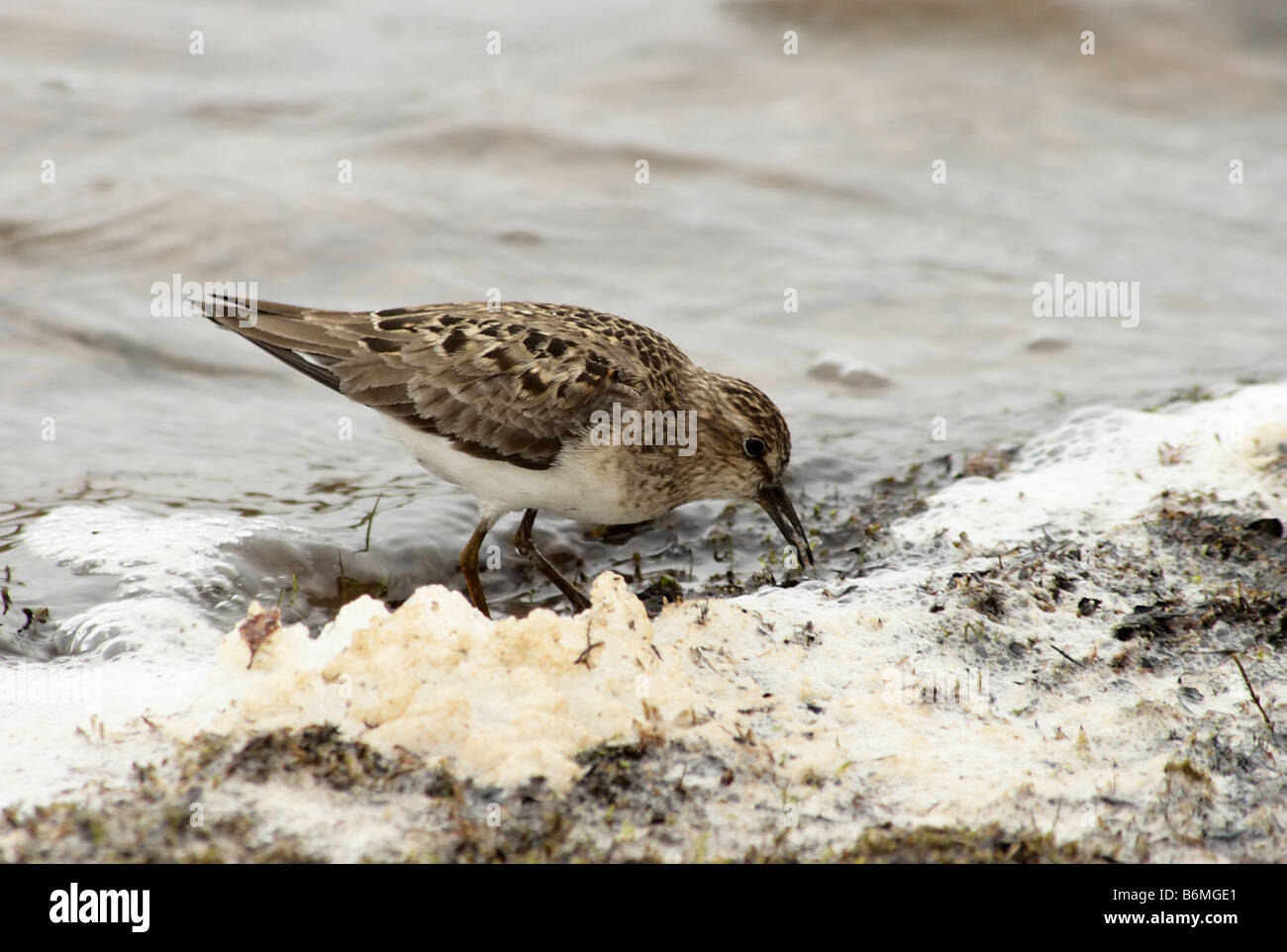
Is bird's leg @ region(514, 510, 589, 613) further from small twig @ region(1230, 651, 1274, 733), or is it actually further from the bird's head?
small twig @ region(1230, 651, 1274, 733)

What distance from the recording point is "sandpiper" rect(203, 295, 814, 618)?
5793mm

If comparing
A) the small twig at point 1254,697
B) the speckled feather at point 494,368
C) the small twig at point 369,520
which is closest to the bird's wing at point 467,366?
the speckled feather at point 494,368

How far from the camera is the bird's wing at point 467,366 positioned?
5801 millimetres

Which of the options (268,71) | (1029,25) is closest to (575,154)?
(268,71)

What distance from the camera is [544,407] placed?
228 inches

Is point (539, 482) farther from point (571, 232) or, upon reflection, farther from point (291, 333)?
point (571, 232)

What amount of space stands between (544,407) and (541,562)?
2.78 feet

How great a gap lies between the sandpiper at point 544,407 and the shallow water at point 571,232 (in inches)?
22.9

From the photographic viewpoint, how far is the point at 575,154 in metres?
11.9

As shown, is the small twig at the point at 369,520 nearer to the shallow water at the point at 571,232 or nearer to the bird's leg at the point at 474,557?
the shallow water at the point at 571,232

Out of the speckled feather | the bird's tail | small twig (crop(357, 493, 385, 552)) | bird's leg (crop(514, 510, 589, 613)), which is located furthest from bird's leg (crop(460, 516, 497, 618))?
the bird's tail

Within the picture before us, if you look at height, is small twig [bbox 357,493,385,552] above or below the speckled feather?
below

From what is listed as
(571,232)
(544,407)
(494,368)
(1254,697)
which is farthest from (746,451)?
(571,232)

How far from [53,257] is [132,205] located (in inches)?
34.8
